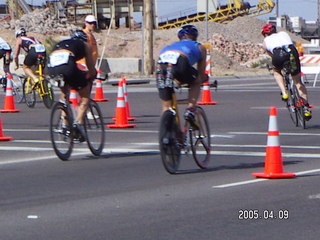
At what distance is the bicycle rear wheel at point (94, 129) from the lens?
12812mm

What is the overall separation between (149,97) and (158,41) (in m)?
31.9

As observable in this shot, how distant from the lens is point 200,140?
38.0 ft

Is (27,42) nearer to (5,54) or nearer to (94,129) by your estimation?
(5,54)

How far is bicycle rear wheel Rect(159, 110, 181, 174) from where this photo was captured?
1077cm

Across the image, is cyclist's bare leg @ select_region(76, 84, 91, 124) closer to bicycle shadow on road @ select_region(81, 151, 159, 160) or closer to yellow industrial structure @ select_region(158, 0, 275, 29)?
bicycle shadow on road @ select_region(81, 151, 159, 160)

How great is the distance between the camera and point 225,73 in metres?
44.9

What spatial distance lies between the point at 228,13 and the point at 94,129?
67.3m

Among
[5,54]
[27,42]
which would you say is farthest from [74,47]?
[5,54]

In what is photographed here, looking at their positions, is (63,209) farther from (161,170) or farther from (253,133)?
(253,133)

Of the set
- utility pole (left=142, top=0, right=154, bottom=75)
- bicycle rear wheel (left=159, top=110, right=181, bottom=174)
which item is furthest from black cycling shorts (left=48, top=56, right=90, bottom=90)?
utility pole (left=142, top=0, right=154, bottom=75)

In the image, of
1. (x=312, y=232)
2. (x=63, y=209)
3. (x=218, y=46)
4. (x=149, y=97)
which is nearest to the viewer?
(x=312, y=232)

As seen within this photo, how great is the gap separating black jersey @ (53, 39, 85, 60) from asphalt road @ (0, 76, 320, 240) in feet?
4.65

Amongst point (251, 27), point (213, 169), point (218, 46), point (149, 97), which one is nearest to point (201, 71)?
point (213, 169)

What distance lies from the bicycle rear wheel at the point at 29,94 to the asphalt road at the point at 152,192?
582cm
